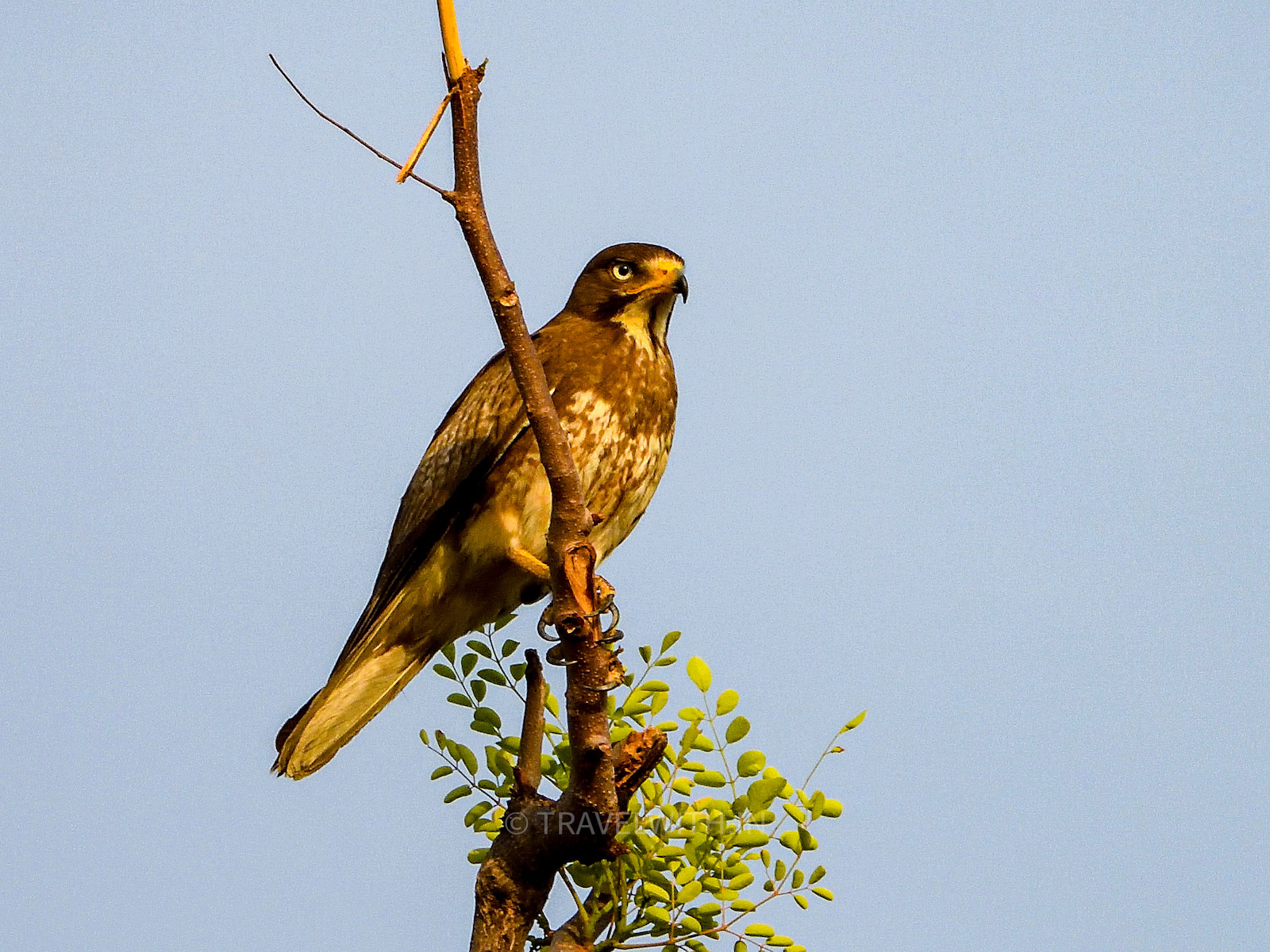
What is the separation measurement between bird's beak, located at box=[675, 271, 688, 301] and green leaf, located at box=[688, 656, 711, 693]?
2.35 meters

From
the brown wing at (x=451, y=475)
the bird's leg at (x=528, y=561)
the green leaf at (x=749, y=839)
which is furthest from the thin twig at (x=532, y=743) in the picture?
the brown wing at (x=451, y=475)

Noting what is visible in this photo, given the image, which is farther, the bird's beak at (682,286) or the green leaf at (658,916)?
the bird's beak at (682,286)

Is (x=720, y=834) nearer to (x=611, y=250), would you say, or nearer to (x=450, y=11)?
(x=450, y=11)

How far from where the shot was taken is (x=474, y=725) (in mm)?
4680

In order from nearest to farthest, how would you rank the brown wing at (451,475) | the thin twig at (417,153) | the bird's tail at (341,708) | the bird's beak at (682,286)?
the thin twig at (417,153) → the bird's tail at (341,708) → the brown wing at (451,475) → the bird's beak at (682,286)

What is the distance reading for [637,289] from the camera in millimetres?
6215

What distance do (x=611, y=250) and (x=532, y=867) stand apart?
295cm

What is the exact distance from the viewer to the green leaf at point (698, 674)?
4.16 meters

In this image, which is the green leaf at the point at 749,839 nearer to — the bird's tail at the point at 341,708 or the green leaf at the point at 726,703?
the green leaf at the point at 726,703

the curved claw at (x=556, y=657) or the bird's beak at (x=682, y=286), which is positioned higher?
the bird's beak at (x=682, y=286)

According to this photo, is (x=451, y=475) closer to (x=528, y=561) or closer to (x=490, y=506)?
(x=490, y=506)

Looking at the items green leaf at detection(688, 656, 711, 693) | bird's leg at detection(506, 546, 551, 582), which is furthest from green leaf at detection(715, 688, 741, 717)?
bird's leg at detection(506, 546, 551, 582)

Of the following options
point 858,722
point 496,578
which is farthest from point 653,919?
point 496,578

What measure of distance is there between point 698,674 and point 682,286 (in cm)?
239
